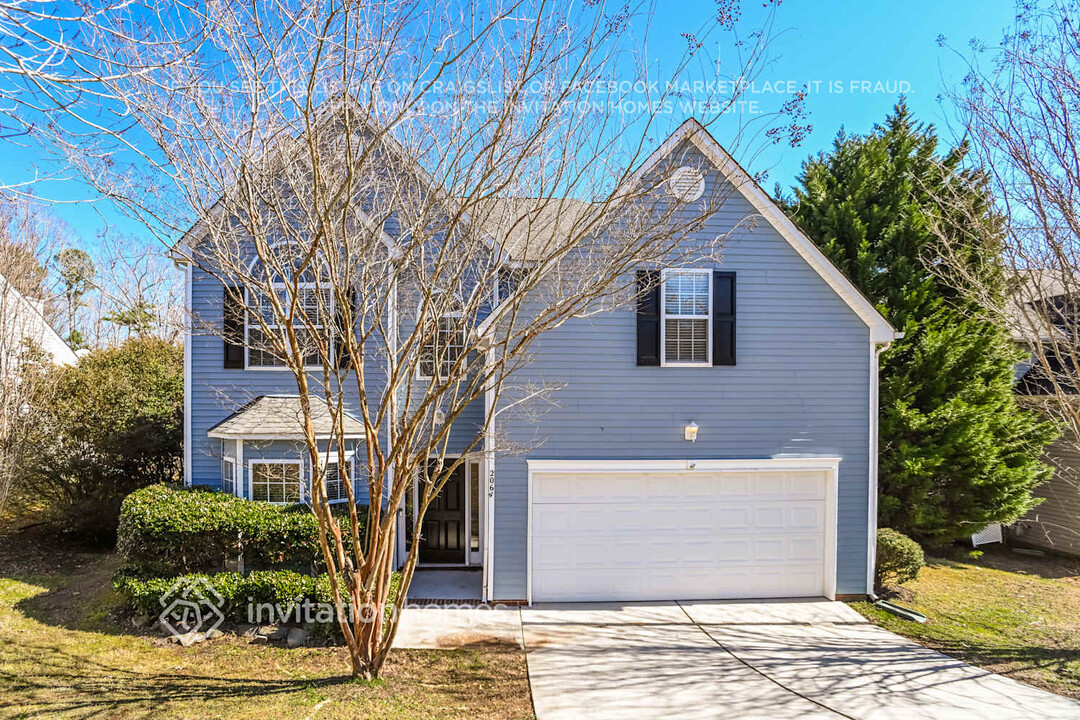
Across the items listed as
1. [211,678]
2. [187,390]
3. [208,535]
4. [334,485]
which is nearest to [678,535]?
[334,485]

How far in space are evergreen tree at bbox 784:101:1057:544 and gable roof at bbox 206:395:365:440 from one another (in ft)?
27.5

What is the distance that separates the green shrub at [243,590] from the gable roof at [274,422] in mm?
1896

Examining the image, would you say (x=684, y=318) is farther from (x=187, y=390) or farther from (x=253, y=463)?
(x=187, y=390)

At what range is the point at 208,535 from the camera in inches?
293

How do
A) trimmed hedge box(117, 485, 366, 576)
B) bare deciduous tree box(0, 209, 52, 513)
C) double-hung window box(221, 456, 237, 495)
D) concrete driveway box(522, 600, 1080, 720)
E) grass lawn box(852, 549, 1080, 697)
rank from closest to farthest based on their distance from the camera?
concrete driveway box(522, 600, 1080, 720), grass lawn box(852, 549, 1080, 697), trimmed hedge box(117, 485, 366, 576), double-hung window box(221, 456, 237, 495), bare deciduous tree box(0, 209, 52, 513)

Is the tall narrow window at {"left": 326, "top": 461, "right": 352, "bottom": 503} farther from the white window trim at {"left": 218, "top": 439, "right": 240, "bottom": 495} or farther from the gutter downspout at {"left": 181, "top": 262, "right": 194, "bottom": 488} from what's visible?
the gutter downspout at {"left": 181, "top": 262, "right": 194, "bottom": 488}

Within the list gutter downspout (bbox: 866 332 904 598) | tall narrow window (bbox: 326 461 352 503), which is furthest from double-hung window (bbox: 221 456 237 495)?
gutter downspout (bbox: 866 332 904 598)

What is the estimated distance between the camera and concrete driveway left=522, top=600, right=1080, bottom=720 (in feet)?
17.7

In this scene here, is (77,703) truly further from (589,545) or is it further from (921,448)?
(921,448)

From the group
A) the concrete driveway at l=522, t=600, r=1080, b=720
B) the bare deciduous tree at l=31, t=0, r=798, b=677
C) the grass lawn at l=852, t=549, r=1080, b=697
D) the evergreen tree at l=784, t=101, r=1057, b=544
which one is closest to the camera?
the bare deciduous tree at l=31, t=0, r=798, b=677

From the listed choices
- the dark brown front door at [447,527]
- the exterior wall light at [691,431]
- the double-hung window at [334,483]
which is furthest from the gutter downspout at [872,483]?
the double-hung window at [334,483]

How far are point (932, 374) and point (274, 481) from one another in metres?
11.2

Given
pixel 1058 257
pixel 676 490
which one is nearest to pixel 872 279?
pixel 1058 257

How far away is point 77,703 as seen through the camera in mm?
5133
